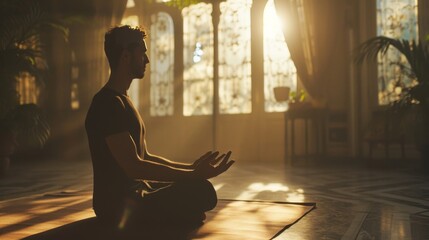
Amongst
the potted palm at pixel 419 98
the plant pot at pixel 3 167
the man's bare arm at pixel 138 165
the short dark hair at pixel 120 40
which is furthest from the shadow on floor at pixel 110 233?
the potted palm at pixel 419 98

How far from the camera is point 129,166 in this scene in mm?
1608

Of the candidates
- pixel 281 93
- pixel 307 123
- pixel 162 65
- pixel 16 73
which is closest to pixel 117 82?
pixel 16 73

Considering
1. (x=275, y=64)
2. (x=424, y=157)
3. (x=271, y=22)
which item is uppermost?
(x=271, y=22)

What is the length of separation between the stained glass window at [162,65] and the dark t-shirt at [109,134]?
5.22 m

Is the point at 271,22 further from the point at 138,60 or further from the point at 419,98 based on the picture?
the point at 138,60

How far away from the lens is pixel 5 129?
4.59 metres

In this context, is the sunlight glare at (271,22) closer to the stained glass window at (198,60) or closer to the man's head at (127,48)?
the stained glass window at (198,60)

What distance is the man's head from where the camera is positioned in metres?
1.69

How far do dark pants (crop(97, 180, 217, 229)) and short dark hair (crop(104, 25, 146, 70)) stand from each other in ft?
1.86

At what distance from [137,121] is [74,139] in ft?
19.4

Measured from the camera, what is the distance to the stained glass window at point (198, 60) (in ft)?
21.9

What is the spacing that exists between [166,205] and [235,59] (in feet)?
15.9

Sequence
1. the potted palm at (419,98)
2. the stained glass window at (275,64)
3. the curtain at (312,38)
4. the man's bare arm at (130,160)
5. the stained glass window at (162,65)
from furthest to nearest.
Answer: the stained glass window at (162,65)
the stained glass window at (275,64)
the curtain at (312,38)
the potted palm at (419,98)
the man's bare arm at (130,160)

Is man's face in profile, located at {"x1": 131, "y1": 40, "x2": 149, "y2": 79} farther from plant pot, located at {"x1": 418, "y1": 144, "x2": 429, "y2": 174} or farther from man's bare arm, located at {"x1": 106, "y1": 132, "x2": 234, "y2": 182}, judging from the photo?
plant pot, located at {"x1": 418, "y1": 144, "x2": 429, "y2": 174}
